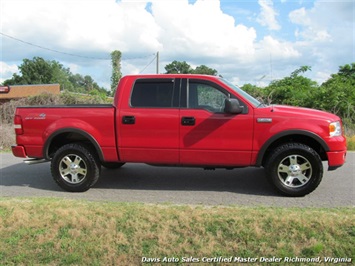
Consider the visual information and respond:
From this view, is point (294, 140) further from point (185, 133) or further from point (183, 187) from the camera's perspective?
point (183, 187)

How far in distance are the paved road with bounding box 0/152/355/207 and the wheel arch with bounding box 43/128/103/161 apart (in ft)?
2.20

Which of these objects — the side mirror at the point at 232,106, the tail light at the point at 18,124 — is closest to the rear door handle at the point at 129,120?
the side mirror at the point at 232,106

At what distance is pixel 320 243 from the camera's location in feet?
12.3

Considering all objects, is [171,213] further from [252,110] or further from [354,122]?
[354,122]

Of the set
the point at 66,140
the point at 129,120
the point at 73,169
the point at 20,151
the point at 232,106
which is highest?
the point at 232,106

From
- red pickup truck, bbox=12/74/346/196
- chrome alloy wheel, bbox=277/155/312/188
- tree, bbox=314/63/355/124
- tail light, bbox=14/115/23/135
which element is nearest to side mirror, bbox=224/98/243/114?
red pickup truck, bbox=12/74/346/196

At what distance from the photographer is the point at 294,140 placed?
18.6 ft

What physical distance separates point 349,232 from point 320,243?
1.39 ft

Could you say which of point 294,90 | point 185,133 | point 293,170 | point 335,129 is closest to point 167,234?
point 185,133

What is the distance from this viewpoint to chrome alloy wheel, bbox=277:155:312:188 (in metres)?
5.50

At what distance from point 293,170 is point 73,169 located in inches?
138

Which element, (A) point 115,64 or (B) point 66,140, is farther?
(A) point 115,64

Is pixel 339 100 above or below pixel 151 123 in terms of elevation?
above

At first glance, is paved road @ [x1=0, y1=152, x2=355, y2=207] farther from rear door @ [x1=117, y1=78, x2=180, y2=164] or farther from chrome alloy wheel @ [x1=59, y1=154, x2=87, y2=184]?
rear door @ [x1=117, y1=78, x2=180, y2=164]
